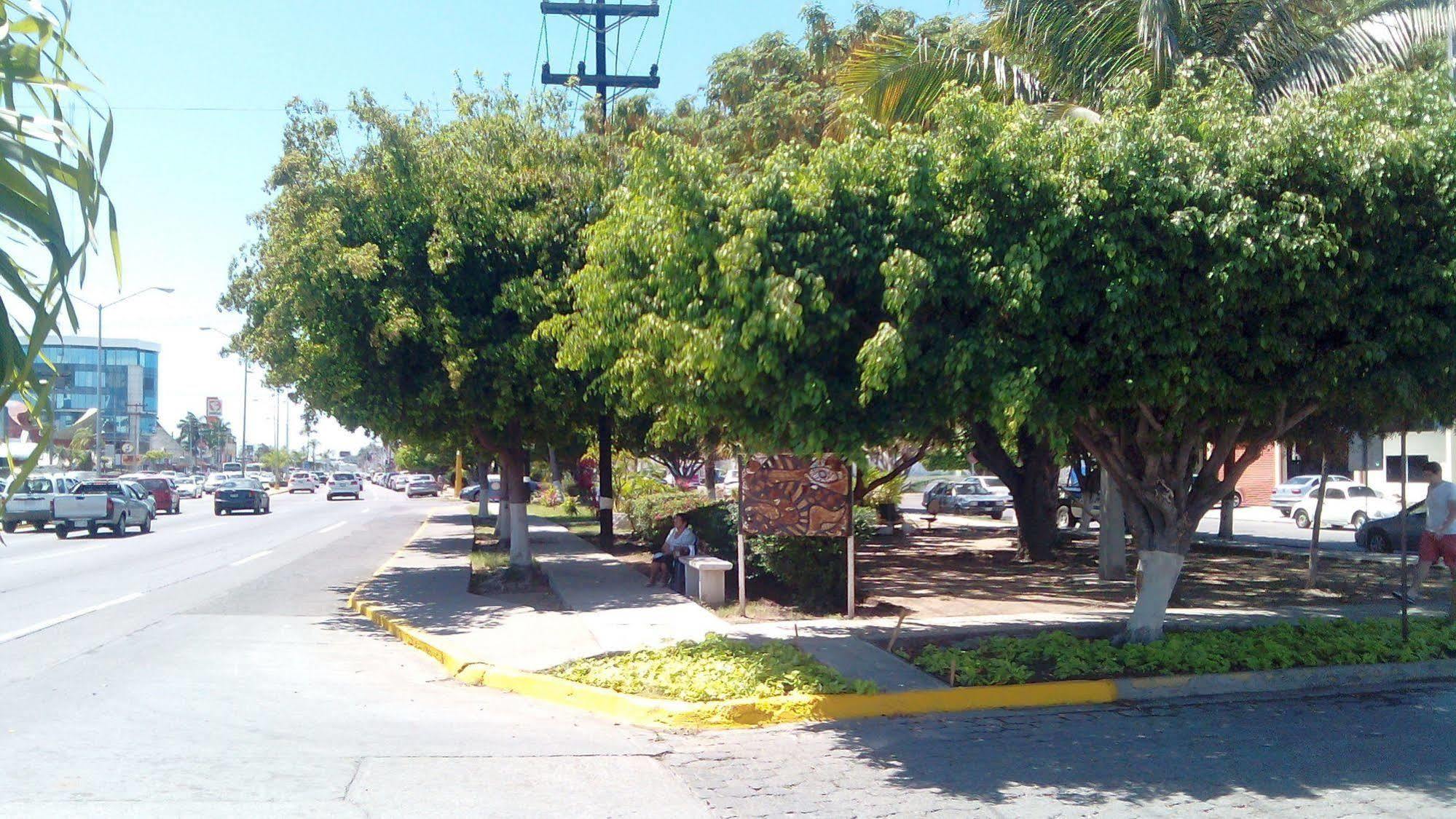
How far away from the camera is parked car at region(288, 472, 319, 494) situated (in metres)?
75.9

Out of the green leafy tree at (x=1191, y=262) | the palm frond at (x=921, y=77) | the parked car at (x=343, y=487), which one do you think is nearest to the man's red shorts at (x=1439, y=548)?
the green leafy tree at (x=1191, y=262)

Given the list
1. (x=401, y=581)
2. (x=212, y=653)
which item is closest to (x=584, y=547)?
(x=401, y=581)

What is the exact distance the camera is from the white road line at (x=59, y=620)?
12211 mm

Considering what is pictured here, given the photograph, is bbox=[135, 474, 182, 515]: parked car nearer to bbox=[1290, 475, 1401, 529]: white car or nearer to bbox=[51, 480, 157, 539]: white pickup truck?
bbox=[51, 480, 157, 539]: white pickup truck

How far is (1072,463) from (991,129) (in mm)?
14770

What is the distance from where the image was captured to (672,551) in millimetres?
15938

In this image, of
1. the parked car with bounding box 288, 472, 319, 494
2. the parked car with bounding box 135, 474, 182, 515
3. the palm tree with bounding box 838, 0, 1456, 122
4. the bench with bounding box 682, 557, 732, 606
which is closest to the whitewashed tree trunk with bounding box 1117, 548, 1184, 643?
the palm tree with bounding box 838, 0, 1456, 122

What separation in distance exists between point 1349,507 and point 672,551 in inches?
1025

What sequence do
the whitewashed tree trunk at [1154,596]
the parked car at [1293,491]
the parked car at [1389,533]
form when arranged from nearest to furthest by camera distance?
1. the whitewashed tree trunk at [1154,596]
2. the parked car at [1389,533]
3. the parked car at [1293,491]

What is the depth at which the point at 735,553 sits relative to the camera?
16.2 m

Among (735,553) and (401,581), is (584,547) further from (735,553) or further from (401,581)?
(735,553)

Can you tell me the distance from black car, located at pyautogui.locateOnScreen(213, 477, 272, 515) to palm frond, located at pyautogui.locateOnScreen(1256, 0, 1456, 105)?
4008 centimetres

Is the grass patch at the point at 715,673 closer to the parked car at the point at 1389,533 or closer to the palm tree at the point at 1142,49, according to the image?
the palm tree at the point at 1142,49

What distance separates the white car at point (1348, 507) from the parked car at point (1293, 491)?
3.07 metres
